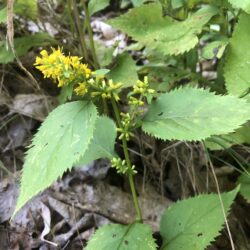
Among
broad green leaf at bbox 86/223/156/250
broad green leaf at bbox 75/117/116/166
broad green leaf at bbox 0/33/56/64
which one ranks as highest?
broad green leaf at bbox 0/33/56/64

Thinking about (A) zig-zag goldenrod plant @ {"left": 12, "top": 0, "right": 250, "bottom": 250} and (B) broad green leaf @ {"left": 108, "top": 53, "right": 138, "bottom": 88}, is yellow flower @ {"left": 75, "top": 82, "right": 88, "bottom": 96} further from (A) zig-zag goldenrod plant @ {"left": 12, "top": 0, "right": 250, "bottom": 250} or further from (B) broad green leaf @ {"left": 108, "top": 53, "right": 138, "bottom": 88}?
(B) broad green leaf @ {"left": 108, "top": 53, "right": 138, "bottom": 88}

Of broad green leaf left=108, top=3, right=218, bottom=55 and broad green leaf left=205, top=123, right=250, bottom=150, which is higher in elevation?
broad green leaf left=108, top=3, right=218, bottom=55

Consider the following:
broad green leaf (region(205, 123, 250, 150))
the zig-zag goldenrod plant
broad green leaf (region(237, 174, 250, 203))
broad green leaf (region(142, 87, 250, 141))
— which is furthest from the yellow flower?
broad green leaf (region(237, 174, 250, 203))

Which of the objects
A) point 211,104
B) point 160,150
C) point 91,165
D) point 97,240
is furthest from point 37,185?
point 160,150

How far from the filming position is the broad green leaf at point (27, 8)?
145 cm

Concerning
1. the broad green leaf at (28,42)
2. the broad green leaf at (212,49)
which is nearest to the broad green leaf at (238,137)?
the broad green leaf at (212,49)

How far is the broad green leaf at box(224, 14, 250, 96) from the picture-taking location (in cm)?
124

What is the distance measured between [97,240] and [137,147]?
56 cm

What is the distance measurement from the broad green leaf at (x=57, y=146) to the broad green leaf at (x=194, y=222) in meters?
0.40

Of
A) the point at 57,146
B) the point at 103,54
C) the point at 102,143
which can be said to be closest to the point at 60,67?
the point at 57,146

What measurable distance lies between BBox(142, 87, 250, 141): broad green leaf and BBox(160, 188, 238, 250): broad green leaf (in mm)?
254

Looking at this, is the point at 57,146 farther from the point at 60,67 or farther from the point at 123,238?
the point at 123,238

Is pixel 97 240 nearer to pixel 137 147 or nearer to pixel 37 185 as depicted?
pixel 37 185

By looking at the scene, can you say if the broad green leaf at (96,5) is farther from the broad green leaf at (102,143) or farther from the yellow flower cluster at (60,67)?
the yellow flower cluster at (60,67)
